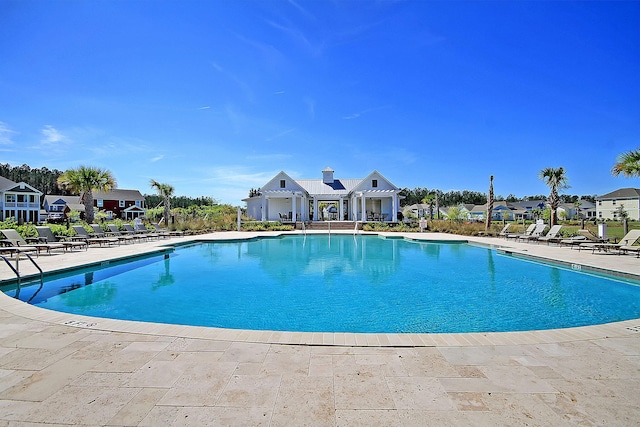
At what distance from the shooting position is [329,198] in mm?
33906

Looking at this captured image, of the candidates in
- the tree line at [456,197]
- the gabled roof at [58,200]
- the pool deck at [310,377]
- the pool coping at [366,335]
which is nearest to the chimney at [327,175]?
the pool coping at [366,335]

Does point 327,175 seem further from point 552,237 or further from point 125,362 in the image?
point 125,362

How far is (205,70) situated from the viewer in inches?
583

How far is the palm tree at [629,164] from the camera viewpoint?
40.3ft

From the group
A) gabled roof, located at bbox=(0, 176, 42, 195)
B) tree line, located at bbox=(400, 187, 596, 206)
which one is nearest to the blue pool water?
gabled roof, located at bbox=(0, 176, 42, 195)

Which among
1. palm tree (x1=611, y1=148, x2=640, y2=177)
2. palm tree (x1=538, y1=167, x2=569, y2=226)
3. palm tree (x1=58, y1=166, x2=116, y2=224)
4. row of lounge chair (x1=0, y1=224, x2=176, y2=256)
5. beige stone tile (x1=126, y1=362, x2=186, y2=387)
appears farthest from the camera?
palm tree (x1=538, y1=167, x2=569, y2=226)

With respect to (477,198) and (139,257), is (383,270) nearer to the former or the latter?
(139,257)

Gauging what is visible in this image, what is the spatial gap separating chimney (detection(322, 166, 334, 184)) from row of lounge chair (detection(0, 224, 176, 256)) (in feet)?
62.2

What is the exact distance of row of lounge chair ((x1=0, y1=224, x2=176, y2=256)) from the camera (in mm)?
10906

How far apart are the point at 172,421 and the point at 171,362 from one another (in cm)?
104

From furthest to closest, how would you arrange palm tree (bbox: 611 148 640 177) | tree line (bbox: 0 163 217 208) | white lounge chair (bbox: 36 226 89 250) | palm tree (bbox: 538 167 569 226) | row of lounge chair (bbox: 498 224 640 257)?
tree line (bbox: 0 163 217 208)
palm tree (bbox: 538 167 569 226)
white lounge chair (bbox: 36 226 89 250)
palm tree (bbox: 611 148 640 177)
row of lounge chair (bbox: 498 224 640 257)

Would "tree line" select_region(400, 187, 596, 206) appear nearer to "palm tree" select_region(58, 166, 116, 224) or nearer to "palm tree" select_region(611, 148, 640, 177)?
"palm tree" select_region(611, 148, 640, 177)

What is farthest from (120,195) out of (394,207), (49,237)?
(394,207)

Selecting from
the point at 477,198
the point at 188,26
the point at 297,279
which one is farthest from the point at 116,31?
the point at 477,198
